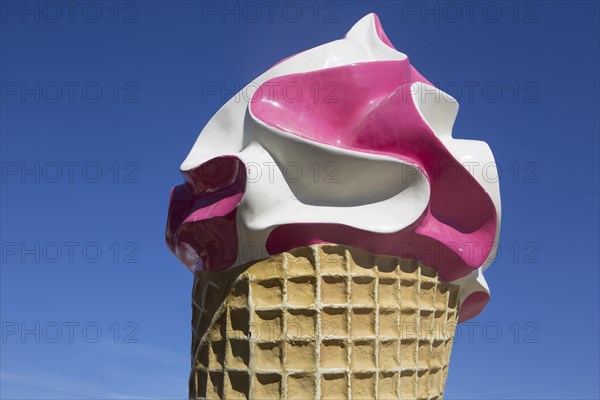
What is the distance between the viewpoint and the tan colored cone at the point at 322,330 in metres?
5.05

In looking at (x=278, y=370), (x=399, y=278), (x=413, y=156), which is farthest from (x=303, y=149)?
(x=278, y=370)

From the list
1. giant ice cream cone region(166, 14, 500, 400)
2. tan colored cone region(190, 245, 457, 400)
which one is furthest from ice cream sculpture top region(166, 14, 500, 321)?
tan colored cone region(190, 245, 457, 400)

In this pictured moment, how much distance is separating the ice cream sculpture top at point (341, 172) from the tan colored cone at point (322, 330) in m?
0.18

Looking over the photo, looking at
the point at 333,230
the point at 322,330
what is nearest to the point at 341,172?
the point at 333,230

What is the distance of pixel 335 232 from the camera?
525 centimetres

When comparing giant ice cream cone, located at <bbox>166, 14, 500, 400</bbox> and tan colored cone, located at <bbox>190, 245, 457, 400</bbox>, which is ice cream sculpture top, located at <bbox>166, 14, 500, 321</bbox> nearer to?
giant ice cream cone, located at <bbox>166, 14, 500, 400</bbox>

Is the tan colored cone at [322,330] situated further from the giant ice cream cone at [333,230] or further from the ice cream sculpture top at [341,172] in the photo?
the ice cream sculpture top at [341,172]

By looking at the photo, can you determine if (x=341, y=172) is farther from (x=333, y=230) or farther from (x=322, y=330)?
(x=322, y=330)

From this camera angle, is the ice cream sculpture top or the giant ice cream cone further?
the ice cream sculpture top

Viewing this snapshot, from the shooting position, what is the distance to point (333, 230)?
5250 millimetres

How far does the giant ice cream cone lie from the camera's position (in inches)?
202

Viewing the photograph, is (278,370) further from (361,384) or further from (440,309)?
(440,309)

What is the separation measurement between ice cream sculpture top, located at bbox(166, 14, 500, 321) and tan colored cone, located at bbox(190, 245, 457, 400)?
181 millimetres

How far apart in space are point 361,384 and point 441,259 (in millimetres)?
1280
